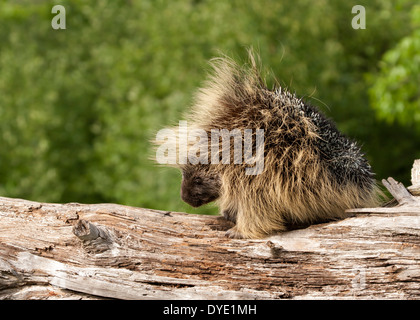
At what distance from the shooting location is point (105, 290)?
2.83 m

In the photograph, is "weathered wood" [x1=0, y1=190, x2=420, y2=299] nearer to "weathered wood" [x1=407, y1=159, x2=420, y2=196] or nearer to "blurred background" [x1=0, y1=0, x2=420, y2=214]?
"weathered wood" [x1=407, y1=159, x2=420, y2=196]

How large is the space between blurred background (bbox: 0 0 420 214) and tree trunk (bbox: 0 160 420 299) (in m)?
4.84

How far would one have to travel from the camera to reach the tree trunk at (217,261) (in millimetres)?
2766

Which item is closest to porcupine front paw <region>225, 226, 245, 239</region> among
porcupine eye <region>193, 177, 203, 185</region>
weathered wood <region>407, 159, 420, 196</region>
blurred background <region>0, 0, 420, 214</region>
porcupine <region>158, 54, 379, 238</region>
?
porcupine <region>158, 54, 379, 238</region>

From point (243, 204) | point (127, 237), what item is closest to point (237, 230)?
point (243, 204)

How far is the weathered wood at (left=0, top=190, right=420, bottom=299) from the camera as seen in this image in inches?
109

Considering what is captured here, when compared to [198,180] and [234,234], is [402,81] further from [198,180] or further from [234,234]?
[234,234]

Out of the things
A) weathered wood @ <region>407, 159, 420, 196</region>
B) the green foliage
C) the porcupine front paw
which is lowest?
the porcupine front paw

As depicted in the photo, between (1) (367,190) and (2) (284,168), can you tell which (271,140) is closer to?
(2) (284,168)

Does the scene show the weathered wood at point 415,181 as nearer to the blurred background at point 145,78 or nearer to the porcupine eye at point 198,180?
the porcupine eye at point 198,180

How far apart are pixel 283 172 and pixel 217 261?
2.24 feet

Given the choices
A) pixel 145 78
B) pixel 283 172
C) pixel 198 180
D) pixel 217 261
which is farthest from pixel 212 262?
pixel 145 78

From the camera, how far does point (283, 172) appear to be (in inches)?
121

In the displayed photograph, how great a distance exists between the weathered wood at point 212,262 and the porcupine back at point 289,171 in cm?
14
